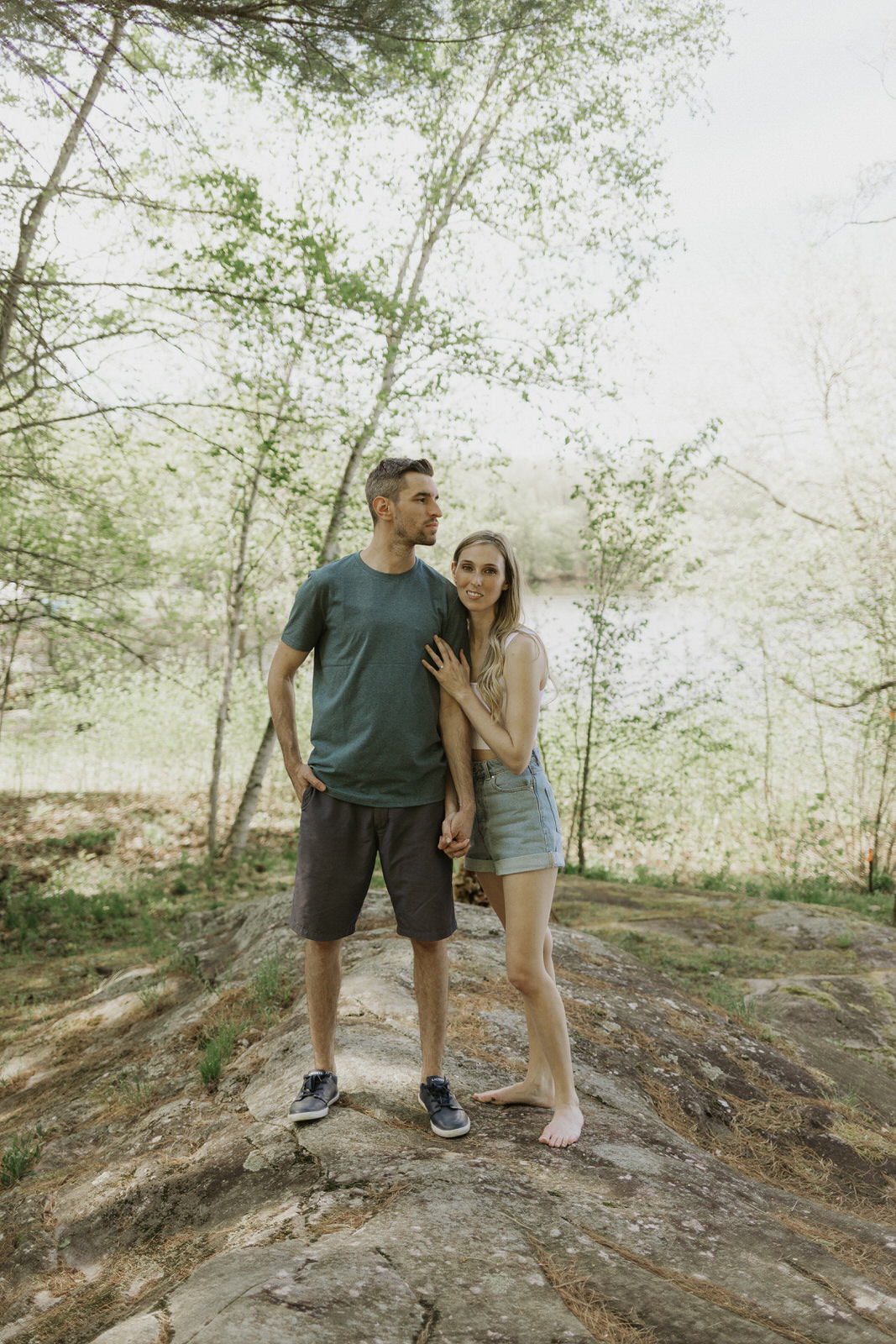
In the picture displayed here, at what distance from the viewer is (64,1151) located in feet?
11.1

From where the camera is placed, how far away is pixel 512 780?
9.59ft

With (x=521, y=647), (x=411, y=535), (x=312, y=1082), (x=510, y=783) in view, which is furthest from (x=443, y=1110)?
(x=411, y=535)

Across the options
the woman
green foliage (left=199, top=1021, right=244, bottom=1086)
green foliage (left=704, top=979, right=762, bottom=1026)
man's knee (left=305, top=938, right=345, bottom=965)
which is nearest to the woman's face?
the woman

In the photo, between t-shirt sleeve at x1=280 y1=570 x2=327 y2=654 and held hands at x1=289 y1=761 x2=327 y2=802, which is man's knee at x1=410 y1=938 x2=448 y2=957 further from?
t-shirt sleeve at x1=280 y1=570 x2=327 y2=654

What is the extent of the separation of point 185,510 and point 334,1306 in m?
10.9

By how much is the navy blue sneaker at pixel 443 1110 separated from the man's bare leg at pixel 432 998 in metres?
0.04

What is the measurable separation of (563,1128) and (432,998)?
605 millimetres

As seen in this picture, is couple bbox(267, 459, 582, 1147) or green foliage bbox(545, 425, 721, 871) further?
green foliage bbox(545, 425, 721, 871)

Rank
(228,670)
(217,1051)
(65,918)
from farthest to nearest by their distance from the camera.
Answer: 1. (228,670)
2. (65,918)
3. (217,1051)

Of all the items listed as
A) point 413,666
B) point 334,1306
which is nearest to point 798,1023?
point 413,666

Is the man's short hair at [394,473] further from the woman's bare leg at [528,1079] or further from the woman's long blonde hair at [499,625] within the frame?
the woman's bare leg at [528,1079]

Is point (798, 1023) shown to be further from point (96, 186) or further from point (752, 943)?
point (96, 186)

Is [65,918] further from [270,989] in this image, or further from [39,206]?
[39,206]

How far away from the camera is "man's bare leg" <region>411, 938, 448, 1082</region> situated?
291cm
